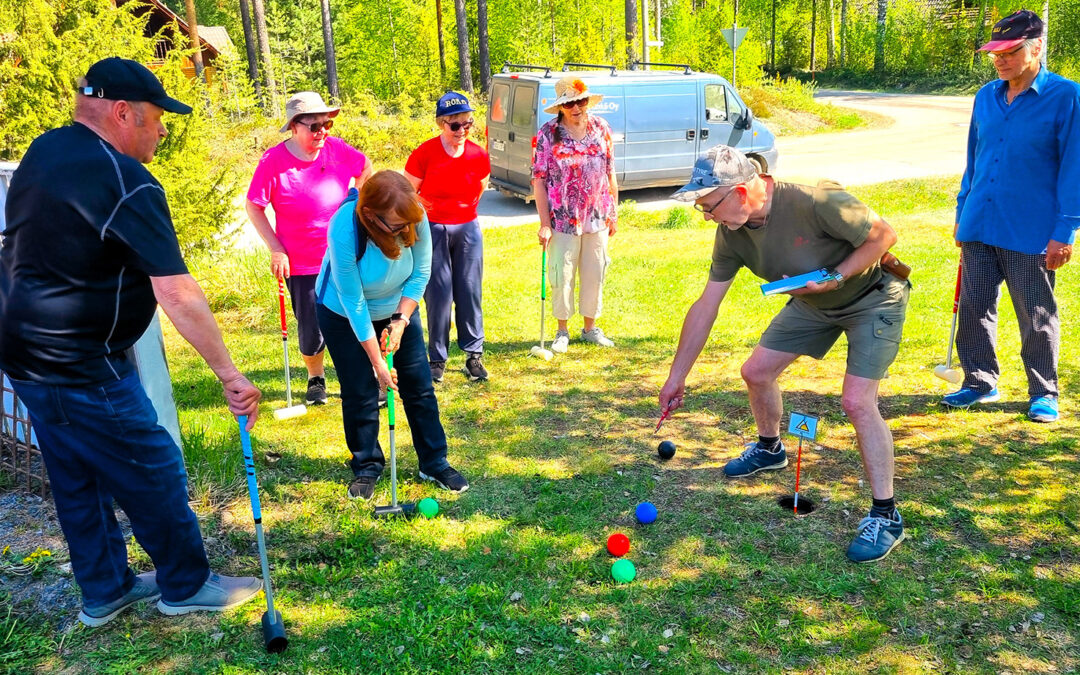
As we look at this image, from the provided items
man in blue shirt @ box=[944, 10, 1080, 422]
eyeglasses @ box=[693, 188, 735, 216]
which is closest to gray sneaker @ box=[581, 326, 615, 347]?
man in blue shirt @ box=[944, 10, 1080, 422]

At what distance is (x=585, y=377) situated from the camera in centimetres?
645

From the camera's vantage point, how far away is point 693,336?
4.17 metres

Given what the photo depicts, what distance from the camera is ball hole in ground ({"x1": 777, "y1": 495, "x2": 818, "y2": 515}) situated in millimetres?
4410

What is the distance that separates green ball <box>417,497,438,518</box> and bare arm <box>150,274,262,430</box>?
1388 millimetres

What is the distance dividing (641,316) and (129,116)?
5.47 m

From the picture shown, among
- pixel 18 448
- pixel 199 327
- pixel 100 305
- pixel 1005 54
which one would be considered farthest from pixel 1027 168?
pixel 18 448

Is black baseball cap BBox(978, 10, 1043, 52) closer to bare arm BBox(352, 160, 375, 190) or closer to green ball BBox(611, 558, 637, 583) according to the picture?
green ball BBox(611, 558, 637, 583)

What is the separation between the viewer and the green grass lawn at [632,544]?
3.40m

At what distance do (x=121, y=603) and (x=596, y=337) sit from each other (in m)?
4.37

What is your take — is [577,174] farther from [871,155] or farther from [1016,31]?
[871,155]

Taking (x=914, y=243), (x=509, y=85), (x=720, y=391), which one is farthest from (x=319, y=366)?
(x=509, y=85)

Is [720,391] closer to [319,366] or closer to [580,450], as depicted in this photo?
[580,450]

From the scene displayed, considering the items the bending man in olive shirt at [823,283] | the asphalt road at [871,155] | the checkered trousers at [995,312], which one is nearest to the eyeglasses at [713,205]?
the bending man in olive shirt at [823,283]

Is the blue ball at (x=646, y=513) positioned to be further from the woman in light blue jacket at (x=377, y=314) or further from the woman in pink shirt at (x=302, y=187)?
the woman in pink shirt at (x=302, y=187)
